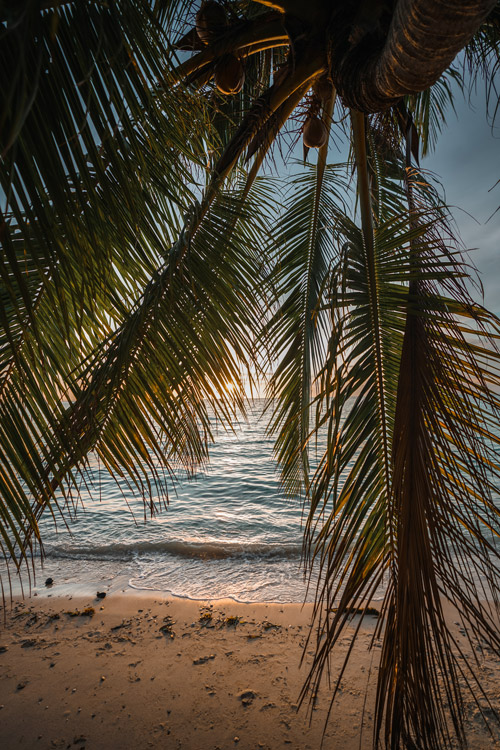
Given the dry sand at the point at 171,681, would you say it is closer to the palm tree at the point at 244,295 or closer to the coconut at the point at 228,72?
the palm tree at the point at 244,295

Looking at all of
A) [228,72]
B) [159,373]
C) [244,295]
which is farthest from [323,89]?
[159,373]

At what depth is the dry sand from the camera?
8.63 ft

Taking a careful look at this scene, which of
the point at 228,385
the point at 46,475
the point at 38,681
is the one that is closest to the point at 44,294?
the point at 46,475

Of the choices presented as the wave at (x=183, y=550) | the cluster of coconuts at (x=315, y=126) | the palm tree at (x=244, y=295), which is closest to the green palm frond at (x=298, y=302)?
the cluster of coconuts at (x=315, y=126)

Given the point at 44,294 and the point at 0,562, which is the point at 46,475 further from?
the point at 0,562

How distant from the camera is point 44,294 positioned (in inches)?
66.4

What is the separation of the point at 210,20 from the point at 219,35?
6 cm

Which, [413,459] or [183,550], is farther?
[183,550]

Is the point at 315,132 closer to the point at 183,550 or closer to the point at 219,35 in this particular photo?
the point at 219,35

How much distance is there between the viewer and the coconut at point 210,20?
1.69 m

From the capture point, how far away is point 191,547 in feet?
21.8

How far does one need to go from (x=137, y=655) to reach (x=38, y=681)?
2.67 ft

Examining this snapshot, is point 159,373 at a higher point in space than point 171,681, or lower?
higher

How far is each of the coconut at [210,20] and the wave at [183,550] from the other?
643cm
